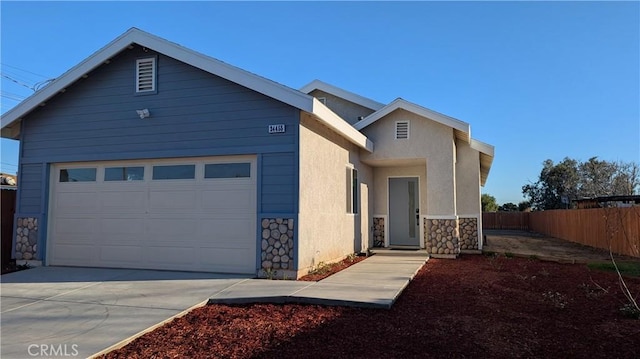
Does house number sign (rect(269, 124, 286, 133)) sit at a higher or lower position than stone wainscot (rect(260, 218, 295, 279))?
higher

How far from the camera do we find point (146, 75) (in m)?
8.59

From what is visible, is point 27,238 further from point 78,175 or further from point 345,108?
point 345,108

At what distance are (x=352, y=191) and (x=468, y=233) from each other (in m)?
4.30

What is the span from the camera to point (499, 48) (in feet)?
39.1

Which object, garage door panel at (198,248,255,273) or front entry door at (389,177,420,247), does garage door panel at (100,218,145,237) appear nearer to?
garage door panel at (198,248,255,273)

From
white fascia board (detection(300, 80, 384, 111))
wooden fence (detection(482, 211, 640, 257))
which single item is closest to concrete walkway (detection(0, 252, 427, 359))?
wooden fence (detection(482, 211, 640, 257))

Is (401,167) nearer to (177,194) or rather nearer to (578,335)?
(177,194)

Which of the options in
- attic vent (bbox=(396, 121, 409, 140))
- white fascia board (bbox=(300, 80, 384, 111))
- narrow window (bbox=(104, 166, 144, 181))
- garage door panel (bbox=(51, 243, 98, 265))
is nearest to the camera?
narrow window (bbox=(104, 166, 144, 181))

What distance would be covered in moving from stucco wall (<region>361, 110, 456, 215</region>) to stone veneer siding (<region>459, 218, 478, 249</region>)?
1546 mm

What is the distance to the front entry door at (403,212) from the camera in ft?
43.0

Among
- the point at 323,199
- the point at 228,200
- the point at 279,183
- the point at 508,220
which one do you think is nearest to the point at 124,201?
the point at 228,200

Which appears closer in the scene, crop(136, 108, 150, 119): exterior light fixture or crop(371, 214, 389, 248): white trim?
crop(136, 108, 150, 119): exterior light fixture

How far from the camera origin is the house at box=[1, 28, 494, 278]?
770cm

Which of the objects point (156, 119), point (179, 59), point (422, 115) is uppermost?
point (179, 59)
